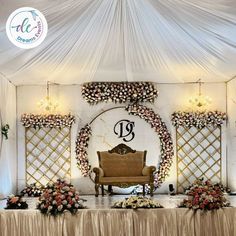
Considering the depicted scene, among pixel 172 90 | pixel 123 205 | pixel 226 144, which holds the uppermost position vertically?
pixel 172 90

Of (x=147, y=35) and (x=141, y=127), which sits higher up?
(x=147, y=35)

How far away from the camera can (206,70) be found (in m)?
6.38

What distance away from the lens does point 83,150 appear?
7.20 m

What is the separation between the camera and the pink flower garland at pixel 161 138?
7.20m

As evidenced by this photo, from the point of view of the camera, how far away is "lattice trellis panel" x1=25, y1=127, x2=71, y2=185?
288 inches

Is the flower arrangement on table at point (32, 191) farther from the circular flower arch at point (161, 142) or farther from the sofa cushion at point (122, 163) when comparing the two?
the sofa cushion at point (122, 163)

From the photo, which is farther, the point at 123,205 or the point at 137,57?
the point at 137,57

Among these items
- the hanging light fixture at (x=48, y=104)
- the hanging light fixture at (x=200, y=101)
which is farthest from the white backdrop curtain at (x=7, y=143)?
the hanging light fixture at (x=200, y=101)

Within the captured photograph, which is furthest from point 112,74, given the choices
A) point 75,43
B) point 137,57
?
point 75,43

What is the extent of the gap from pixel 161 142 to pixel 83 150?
1.43 metres

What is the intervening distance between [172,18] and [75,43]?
1.35 meters

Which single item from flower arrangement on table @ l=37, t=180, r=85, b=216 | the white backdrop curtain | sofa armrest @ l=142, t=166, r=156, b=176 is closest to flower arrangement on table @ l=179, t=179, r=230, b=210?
flower arrangement on table @ l=37, t=180, r=85, b=216

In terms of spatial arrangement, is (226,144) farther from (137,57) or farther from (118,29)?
(118,29)

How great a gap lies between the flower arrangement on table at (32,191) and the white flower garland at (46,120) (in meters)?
1.12
